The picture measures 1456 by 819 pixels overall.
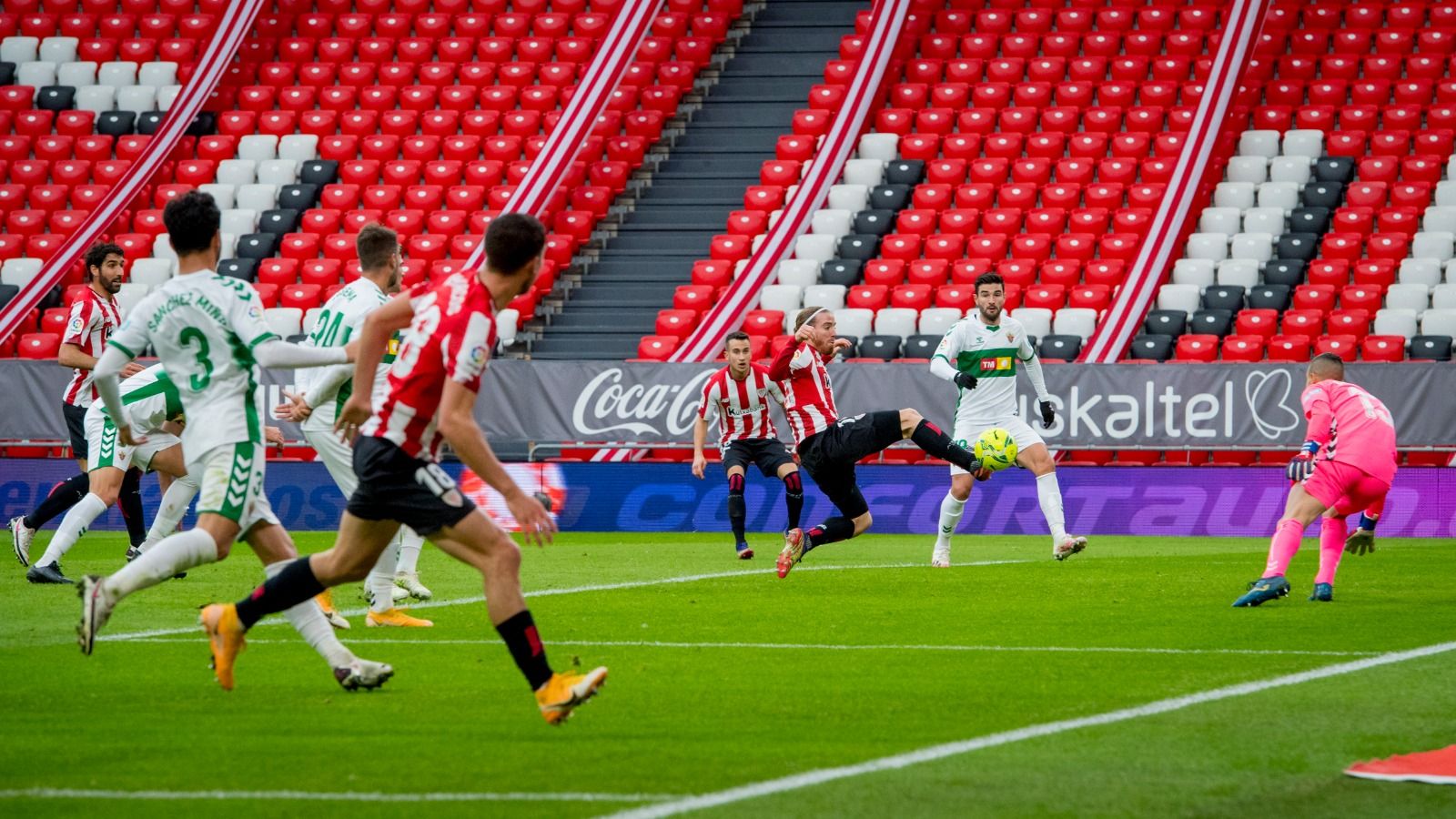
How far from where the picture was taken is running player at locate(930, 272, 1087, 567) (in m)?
16.7

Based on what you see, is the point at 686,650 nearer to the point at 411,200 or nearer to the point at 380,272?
the point at 380,272

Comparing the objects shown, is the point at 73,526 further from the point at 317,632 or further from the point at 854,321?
the point at 854,321

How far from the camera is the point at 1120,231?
85.1 ft

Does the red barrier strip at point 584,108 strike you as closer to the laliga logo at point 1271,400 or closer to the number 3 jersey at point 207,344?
the laliga logo at point 1271,400

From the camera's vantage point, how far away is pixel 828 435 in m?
15.6

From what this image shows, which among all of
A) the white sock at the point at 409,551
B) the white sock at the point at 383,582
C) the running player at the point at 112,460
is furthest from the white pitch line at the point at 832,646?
the running player at the point at 112,460

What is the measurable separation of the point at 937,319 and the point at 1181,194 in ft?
11.8

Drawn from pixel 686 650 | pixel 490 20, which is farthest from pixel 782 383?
pixel 490 20

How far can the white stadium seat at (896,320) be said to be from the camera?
24.8m

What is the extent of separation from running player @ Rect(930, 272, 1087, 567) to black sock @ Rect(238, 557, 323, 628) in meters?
9.54

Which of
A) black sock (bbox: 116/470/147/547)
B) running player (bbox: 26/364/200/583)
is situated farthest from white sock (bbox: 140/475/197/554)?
black sock (bbox: 116/470/147/547)

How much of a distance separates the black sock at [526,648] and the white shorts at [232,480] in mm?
1622

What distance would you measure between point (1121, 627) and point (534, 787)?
5.60 metres

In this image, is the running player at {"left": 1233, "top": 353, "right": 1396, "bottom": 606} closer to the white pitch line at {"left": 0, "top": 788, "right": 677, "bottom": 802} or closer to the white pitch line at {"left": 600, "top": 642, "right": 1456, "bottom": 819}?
the white pitch line at {"left": 600, "top": 642, "right": 1456, "bottom": 819}
